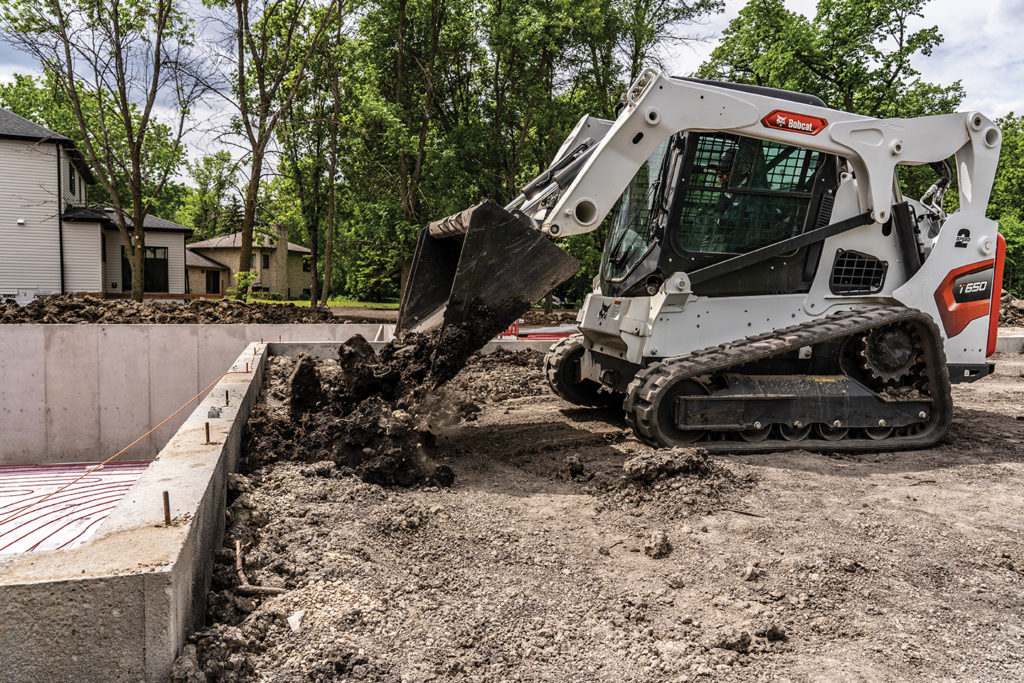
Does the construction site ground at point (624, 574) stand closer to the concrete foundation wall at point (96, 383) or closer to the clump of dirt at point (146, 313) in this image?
the concrete foundation wall at point (96, 383)

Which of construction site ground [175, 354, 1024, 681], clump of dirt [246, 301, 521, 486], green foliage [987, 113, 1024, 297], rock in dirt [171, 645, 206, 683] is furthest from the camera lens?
green foliage [987, 113, 1024, 297]

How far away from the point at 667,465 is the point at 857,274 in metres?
2.93

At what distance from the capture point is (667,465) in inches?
183

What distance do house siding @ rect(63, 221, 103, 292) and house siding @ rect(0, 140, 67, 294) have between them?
348mm

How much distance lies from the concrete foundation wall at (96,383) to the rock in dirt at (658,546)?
29.3ft

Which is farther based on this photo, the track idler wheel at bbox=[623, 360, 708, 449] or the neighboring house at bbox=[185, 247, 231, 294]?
the neighboring house at bbox=[185, 247, 231, 294]

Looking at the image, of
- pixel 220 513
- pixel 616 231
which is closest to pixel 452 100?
pixel 616 231

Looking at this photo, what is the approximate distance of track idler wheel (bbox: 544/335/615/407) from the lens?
733cm

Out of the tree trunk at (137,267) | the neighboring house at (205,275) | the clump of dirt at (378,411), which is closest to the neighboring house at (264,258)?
the neighboring house at (205,275)

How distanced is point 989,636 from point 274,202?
20744mm

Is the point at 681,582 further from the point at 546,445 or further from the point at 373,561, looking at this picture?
the point at 546,445

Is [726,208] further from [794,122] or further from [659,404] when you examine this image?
[659,404]

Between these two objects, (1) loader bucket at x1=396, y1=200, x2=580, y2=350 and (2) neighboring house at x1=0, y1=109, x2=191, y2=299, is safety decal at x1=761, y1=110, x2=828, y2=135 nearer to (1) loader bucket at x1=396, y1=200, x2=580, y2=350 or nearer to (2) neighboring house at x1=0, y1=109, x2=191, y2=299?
(1) loader bucket at x1=396, y1=200, x2=580, y2=350

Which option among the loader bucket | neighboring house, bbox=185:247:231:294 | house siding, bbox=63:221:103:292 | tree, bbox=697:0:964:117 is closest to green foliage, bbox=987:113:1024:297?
tree, bbox=697:0:964:117
